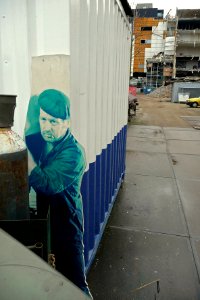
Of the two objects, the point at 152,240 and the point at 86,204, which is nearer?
the point at 86,204

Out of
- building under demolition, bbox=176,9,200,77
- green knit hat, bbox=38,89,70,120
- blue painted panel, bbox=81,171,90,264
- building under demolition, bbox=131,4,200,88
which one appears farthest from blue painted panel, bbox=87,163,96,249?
building under demolition, bbox=176,9,200,77

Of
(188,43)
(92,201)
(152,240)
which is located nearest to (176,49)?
(188,43)

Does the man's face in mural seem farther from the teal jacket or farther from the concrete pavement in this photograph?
the concrete pavement

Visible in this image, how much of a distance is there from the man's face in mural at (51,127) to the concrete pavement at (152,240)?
1679 mm

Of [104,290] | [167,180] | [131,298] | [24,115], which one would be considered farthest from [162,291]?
[167,180]

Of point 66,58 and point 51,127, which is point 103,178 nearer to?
point 51,127

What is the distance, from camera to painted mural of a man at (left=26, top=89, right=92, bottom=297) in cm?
195

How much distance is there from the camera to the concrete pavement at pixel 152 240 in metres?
2.71

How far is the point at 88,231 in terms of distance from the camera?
Result: 2725 millimetres

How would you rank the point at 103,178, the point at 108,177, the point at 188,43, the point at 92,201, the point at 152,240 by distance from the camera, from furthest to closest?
the point at 188,43
the point at 108,177
the point at 152,240
the point at 103,178
the point at 92,201

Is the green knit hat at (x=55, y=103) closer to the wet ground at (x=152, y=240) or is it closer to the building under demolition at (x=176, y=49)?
the wet ground at (x=152, y=240)

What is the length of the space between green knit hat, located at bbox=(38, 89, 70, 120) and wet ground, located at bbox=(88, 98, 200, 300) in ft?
6.05

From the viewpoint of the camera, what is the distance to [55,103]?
75.2 inches

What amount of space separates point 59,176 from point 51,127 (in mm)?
391
